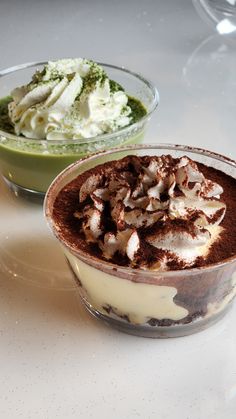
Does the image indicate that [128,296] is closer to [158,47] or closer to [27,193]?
[27,193]

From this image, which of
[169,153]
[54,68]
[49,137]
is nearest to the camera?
[169,153]

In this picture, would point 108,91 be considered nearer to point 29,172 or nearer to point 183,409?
point 29,172

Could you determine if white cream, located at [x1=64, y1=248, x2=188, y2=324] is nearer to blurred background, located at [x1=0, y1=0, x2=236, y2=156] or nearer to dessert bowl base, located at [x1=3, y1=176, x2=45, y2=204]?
dessert bowl base, located at [x1=3, y1=176, x2=45, y2=204]

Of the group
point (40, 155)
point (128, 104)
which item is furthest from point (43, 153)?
point (128, 104)

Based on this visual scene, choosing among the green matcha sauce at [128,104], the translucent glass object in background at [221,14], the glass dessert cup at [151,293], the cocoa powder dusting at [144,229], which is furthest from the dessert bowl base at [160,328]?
the translucent glass object in background at [221,14]

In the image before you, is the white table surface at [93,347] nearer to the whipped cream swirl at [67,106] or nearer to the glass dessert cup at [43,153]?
the glass dessert cup at [43,153]

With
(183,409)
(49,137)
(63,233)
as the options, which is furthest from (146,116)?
(183,409)
